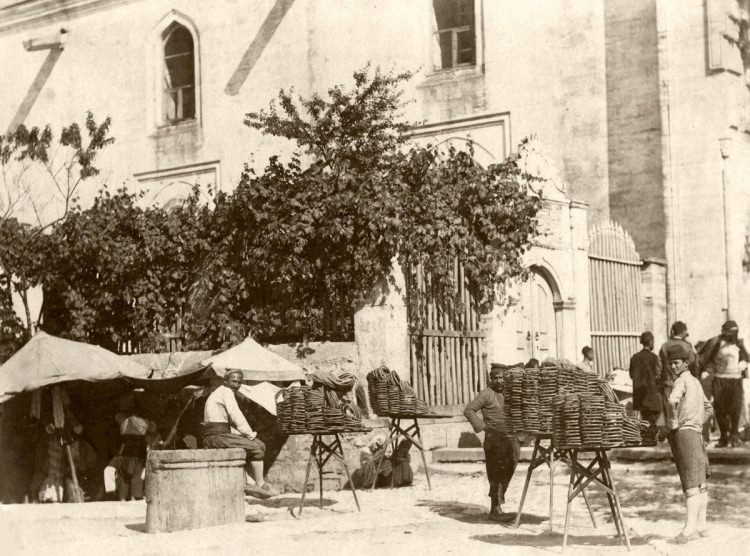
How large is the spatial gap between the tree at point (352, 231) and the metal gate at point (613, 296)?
227 cm

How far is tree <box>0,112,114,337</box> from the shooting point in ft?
68.1

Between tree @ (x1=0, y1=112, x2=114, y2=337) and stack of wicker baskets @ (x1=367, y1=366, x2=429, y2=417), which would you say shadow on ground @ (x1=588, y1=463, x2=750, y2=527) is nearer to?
stack of wicker baskets @ (x1=367, y1=366, x2=429, y2=417)

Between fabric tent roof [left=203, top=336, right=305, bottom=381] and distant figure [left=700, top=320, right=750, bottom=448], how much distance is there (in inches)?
199

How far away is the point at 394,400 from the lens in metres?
13.6

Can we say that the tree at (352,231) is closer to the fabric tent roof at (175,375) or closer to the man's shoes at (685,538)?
the fabric tent roof at (175,375)

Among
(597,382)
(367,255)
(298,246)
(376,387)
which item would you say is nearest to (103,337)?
(298,246)

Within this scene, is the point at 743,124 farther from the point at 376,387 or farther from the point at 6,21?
the point at 6,21

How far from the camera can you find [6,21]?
1201 inches

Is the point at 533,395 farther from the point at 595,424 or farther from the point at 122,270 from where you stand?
the point at 122,270

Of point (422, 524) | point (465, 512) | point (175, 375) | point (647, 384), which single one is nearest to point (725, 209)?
point (647, 384)

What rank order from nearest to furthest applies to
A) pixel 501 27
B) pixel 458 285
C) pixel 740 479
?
1. pixel 740 479
2. pixel 458 285
3. pixel 501 27

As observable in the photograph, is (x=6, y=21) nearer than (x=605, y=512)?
No

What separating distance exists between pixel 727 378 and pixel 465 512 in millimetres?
4781

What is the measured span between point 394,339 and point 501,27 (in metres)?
8.97
